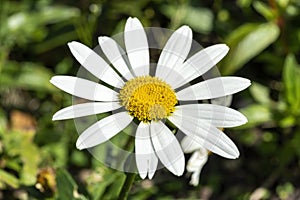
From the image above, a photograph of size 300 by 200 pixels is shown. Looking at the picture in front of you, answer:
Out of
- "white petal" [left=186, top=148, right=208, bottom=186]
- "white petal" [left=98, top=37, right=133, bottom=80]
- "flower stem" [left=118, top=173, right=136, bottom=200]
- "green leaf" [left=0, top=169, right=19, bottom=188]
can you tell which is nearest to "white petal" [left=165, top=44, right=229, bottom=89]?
"white petal" [left=98, top=37, right=133, bottom=80]

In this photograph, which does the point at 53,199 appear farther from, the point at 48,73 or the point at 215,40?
the point at 215,40

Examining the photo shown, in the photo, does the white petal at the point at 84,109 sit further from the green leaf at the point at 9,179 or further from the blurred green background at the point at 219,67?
the green leaf at the point at 9,179

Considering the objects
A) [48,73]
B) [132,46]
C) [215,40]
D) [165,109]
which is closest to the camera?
[165,109]

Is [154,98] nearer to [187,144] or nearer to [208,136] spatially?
[208,136]

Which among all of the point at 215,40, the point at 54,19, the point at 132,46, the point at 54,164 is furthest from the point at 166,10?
the point at 132,46

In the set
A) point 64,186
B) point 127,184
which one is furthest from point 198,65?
point 64,186

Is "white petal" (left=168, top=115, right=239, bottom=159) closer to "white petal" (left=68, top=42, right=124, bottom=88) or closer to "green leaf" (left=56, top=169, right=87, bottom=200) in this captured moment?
"white petal" (left=68, top=42, right=124, bottom=88)
